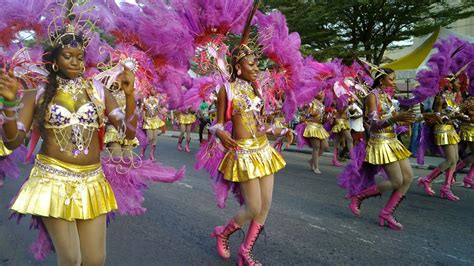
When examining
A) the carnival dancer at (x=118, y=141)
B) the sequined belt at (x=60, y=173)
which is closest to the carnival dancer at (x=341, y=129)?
the carnival dancer at (x=118, y=141)

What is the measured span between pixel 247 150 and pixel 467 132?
16.8 ft

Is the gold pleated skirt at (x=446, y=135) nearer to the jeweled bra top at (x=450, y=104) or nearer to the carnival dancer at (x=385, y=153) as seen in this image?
the jeweled bra top at (x=450, y=104)

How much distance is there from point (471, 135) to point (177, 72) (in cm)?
570

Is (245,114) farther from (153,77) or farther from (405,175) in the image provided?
(405,175)

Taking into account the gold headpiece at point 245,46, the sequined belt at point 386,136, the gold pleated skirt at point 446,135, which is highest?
the gold headpiece at point 245,46

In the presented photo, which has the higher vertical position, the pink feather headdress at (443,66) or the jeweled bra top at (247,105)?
the pink feather headdress at (443,66)

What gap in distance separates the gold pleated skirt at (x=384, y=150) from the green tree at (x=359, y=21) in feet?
33.9

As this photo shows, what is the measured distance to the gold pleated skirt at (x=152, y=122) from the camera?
1083cm

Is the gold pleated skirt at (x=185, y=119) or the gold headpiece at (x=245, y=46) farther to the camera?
the gold pleated skirt at (x=185, y=119)

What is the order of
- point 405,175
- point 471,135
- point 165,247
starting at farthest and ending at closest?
point 471,135 < point 405,175 < point 165,247

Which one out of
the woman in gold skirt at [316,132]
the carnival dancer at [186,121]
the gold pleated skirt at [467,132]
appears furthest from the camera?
the carnival dancer at [186,121]

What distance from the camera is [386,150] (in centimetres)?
514

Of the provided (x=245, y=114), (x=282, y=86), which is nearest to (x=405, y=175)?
(x=282, y=86)

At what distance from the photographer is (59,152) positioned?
8.66ft
